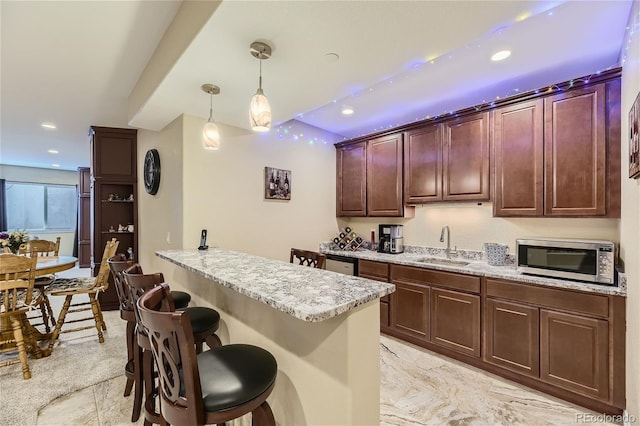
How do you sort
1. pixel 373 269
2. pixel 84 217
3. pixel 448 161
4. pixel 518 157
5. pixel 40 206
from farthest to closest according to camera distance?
pixel 40 206, pixel 84 217, pixel 373 269, pixel 448 161, pixel 518 157

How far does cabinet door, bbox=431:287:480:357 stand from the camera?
2.49 meters

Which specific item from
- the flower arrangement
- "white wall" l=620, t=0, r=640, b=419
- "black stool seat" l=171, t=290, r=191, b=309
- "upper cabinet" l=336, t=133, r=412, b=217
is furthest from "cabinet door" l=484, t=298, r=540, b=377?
the flower arrangement

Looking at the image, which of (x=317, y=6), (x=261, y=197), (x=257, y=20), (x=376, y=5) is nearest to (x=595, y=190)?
(x=376, y=5)

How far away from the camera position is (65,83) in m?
2.70

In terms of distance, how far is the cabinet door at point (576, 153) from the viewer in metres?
2.12

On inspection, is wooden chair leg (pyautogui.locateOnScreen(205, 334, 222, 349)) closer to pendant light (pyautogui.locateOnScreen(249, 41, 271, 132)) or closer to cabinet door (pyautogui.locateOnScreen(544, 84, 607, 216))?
pendant light (pyautogui.locateOnScreen(249, 41, 271, 132))

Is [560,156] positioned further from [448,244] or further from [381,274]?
[381,274]

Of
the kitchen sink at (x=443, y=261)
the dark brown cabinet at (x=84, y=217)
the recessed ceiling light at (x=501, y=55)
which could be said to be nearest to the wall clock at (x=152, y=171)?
the kitchen sink at (x=443, y=261)

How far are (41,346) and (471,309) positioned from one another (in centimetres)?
434

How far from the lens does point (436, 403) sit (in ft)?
6.68

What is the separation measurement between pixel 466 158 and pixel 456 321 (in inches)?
64.6

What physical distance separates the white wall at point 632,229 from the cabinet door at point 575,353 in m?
0.14

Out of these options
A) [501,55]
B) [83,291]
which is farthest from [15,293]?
[501,55]

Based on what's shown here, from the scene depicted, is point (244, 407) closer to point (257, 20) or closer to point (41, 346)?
point (257, 20)
